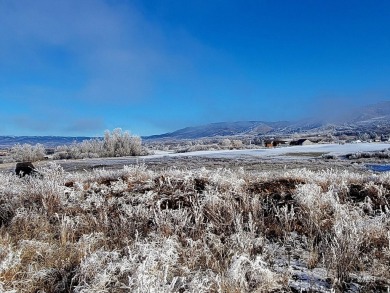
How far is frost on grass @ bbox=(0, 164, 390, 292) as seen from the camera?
3609 mm

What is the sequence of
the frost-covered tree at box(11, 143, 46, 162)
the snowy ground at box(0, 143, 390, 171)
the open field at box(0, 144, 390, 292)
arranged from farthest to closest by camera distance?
the frost-covered tree at box(11, 143, 46, 162)
the snowy ground at box(0, 143, 390, 171)
the open field at box(0, 144, 390, 292)

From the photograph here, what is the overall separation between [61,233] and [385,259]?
443 centimetres

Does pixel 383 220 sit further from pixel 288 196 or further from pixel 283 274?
pixel 283 274

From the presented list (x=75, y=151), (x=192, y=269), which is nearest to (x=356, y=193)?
(x=192, y=269)

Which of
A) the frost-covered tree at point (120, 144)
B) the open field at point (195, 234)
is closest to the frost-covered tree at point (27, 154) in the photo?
the frost-covered tree at point (120, 144)


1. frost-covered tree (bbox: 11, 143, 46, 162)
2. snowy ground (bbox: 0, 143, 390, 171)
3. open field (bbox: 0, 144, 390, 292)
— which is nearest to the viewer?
open field (bbox: 0, 144, 390, 292)

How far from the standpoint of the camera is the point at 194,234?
510cm

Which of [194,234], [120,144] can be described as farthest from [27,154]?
[194,234]

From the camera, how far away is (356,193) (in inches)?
261

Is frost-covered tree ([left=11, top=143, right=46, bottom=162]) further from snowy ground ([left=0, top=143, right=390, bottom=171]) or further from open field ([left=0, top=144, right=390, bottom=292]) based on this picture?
open field ([left=0, top=144, right=390, bottom=292])

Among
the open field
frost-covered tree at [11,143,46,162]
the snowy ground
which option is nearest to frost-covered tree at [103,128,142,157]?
frost-covered tree at [11,143,46,162]

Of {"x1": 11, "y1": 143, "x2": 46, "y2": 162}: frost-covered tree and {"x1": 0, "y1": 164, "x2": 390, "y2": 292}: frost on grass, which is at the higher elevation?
{"x1": 11, "y1": 143, "x2": 46, "y2": 162}: frost-covered tree

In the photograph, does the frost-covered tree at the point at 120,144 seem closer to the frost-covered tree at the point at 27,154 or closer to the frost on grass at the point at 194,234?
the frost-covered tree at the point at 27,154

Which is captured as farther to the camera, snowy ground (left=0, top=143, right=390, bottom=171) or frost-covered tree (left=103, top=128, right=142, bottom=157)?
frost-covered tree (left=103, top=128, right=142, bottom=157)
